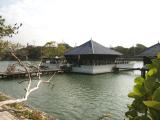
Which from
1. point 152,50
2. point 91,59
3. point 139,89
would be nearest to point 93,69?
point 91,59

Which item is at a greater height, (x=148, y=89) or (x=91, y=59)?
(x=91, y=59)

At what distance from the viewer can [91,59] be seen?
41.0 metres

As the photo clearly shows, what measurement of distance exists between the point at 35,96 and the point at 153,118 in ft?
61.3

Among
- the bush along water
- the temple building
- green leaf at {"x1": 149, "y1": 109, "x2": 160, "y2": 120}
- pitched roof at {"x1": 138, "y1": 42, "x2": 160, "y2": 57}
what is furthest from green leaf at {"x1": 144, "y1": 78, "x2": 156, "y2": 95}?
the temple building

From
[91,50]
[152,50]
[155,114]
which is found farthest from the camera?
[91,50]

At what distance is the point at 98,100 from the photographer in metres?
18.7

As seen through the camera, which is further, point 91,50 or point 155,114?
point 91,50

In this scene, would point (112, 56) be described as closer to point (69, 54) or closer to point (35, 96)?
point (69, 54)

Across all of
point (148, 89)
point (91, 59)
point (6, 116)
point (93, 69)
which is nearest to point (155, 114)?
point (148, 89)

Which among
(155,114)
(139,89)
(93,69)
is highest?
(139,89)

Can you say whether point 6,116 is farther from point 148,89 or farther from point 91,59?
point 91,59

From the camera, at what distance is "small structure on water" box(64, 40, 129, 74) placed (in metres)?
40.1

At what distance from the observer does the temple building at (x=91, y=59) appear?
132 ft

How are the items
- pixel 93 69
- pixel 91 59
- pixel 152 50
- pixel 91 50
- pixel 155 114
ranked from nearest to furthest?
Answer: pixel 155 114 → pixel 152 50 → pixel 93 69 → pixel 91 50 → pixel 91 59
